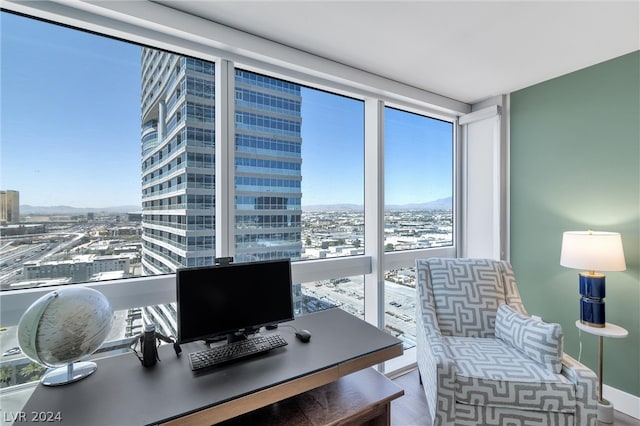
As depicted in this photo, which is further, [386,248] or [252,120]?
[386,248]

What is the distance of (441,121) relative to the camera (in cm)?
313

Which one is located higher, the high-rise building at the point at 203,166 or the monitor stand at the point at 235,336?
the high-rise building at the point at 203,166

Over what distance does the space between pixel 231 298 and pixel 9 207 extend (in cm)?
115

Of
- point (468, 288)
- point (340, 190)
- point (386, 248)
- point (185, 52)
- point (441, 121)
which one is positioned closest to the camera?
point (185, 52)

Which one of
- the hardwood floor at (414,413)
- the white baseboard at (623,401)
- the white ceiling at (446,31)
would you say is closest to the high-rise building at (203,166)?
the white ceiling at (446,31)

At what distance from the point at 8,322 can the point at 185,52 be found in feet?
5.54

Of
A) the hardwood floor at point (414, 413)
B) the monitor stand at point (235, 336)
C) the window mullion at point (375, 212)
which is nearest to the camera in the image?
the monitor stand at point (235, 336)

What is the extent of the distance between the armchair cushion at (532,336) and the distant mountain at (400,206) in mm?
1153

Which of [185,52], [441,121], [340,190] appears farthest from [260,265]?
[441,121]

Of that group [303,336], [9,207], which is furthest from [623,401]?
[9,207]

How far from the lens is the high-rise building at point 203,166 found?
175 centimetres

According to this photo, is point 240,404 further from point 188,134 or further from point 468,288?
point 468,288

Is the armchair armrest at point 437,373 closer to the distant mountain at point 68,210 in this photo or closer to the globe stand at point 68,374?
the globe stand at point 68,374

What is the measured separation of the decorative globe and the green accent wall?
3.19 metres
